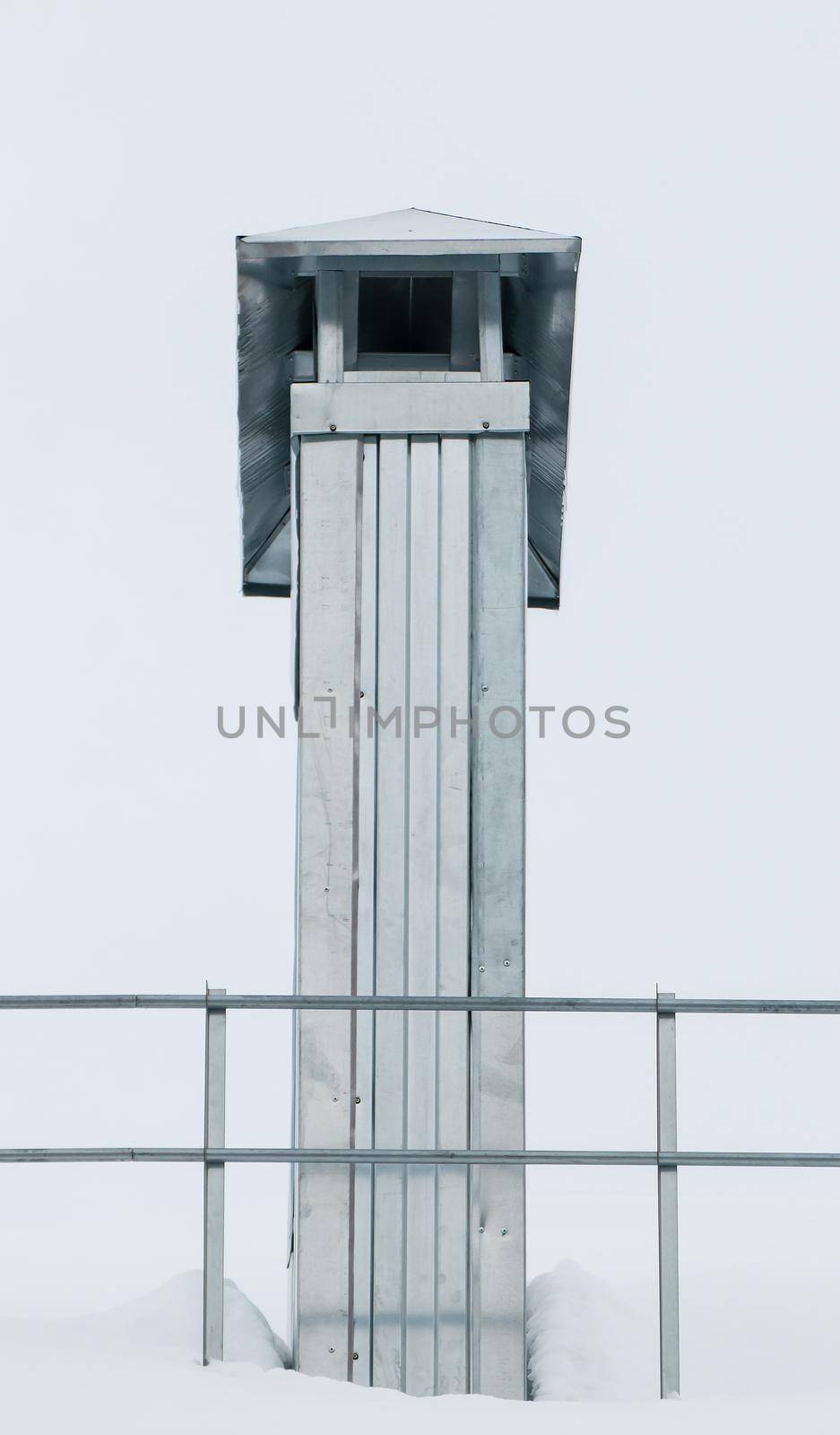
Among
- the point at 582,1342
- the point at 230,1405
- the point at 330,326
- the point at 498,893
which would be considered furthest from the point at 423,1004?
the point at 330,326

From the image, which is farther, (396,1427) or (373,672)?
(373,672)

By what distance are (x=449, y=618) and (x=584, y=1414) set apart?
9.48 ft

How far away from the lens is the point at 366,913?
597cm

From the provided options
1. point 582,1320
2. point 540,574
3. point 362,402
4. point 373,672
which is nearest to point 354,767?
point 373,672

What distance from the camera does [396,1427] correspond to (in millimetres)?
4629

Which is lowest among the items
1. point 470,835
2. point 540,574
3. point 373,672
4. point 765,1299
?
point 765,1299

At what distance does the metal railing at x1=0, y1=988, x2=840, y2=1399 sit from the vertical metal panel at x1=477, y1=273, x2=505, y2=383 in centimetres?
272

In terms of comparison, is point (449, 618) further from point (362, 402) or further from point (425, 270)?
point (425, 270)

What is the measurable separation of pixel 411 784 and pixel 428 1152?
1483mm

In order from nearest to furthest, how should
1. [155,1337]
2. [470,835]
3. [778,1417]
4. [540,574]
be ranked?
[778,1417], [155,1337], [470,835], [540,574]

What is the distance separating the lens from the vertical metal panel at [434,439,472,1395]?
5770 mm

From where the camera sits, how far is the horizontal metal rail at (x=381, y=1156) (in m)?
4.96

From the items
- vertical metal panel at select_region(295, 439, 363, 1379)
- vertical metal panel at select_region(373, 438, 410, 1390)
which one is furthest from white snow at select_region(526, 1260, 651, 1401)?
vertical metal panel at select_region(295, 439, 363, 1379)

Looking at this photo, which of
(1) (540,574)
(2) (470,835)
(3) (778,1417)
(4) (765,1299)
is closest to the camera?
(3) (778,1417)
